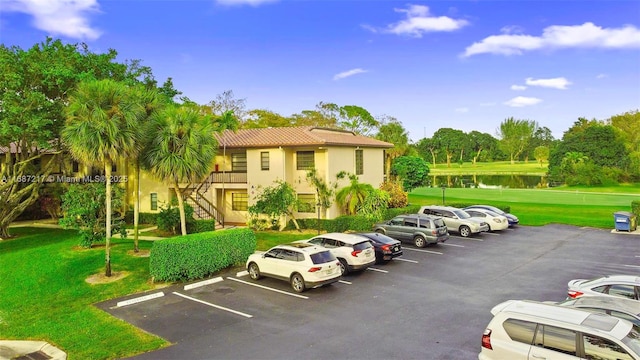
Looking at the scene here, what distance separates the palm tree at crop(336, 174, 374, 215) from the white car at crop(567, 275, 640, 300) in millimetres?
16743

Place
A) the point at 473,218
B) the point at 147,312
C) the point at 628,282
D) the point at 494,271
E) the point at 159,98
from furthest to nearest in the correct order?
the point at 473,218, the point at 159,98, the point at 494,271, the point at 147,312, the point at 628,282

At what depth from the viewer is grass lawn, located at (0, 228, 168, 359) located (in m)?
10.9

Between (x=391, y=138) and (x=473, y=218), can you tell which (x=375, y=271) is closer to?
(x=473, y=218)

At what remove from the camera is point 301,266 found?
14688 millimetres

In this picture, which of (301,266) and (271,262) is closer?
(301,266)

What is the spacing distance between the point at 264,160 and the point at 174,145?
31.3 ft

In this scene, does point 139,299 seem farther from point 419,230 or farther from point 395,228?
point 419,230

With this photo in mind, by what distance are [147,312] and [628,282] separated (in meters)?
14.0

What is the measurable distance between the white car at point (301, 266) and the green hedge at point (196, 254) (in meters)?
2.11

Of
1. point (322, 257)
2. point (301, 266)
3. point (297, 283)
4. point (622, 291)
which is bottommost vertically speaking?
point (297, 283)

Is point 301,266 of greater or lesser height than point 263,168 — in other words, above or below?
below

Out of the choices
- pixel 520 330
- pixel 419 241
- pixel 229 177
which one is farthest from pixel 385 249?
pixel 229 177

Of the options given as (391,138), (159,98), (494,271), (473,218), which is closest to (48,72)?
(159,98)

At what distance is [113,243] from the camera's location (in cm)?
2312
